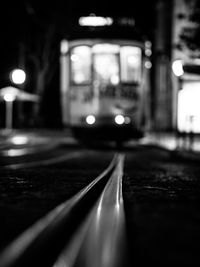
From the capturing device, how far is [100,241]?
3713 millimetres

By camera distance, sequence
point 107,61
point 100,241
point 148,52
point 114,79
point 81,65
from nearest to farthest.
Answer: point 100,241 → point 114,79 → point 107,61 → point 81,65 → point 148,52

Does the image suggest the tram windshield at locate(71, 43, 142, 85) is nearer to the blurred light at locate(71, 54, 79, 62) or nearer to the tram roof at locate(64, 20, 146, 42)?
the blurred light at locate(71, 54, 79, 62)

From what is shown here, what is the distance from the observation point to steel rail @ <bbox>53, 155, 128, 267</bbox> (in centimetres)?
313

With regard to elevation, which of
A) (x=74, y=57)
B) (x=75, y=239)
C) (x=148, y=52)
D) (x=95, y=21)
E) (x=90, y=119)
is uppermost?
(x=95, y=21)

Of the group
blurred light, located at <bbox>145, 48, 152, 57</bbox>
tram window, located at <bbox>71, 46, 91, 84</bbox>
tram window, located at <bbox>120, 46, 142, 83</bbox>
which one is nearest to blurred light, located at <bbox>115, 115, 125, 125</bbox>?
tram window, located at <bbox>120, 46, 142, 83</bbox>

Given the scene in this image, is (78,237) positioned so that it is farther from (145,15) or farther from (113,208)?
(145,15)

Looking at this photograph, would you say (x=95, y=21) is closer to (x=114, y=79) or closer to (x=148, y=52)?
(x=148, y=52)

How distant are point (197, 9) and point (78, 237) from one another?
13884 mm

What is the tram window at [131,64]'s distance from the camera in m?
19.0

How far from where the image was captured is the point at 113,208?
5320 mm

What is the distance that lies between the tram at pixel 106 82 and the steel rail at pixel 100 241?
1357 cm

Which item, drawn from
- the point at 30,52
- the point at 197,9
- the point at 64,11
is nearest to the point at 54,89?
the point at 30,52

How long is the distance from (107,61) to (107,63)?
8 cm

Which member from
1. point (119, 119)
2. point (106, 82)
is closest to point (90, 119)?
point (119, 119)
